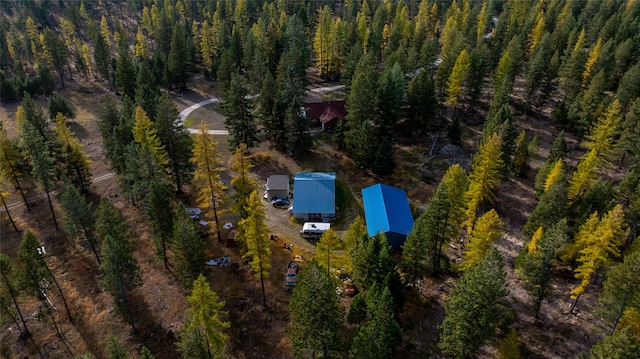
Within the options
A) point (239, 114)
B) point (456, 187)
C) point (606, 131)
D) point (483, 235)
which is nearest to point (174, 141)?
point (239, 114)

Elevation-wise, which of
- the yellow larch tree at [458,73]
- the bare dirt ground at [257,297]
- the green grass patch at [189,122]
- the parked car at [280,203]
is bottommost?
the bare dirt ground at [257,297]

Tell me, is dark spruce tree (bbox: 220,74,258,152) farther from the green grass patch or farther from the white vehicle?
the white vehicle

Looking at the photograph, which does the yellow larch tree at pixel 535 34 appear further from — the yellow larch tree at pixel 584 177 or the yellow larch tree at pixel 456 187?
the yellow larch tree at pixel 456 187

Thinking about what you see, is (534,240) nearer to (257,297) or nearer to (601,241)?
(601,241)

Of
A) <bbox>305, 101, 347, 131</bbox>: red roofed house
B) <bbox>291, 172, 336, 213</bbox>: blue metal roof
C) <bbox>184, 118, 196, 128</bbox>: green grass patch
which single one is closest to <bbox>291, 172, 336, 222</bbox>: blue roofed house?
<bbox>291, 172, 336, 213</bbox>: blue metal roof

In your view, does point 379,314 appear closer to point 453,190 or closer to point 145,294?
point 453,190

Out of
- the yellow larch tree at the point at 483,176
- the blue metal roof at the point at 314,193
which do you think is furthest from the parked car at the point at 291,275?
the yellow larch tree at the point at 483,176
